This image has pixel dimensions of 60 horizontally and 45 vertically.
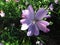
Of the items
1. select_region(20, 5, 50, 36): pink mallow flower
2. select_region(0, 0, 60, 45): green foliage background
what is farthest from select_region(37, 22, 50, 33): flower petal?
select_region(0, 0, 60, 45): green foliage background

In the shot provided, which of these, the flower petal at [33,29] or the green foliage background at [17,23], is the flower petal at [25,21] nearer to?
the flower petal at [33,29]

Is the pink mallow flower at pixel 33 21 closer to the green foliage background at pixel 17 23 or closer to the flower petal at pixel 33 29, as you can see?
the flower petal at pixel 33 29

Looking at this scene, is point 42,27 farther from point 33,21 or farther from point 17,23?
point 17,23

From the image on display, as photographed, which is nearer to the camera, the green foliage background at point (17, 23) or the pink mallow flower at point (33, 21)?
the pink mallow flower at point (33, 21)

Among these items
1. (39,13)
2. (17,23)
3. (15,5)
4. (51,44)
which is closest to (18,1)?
(15,5)

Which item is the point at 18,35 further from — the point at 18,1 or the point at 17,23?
the point at 18,1

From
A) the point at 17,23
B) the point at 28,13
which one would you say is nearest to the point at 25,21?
the point at 28,13

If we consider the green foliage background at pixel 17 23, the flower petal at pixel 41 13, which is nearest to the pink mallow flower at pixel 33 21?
the flower petal at pixel 41 13

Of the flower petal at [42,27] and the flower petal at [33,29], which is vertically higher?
the flower petal at [42,27]
